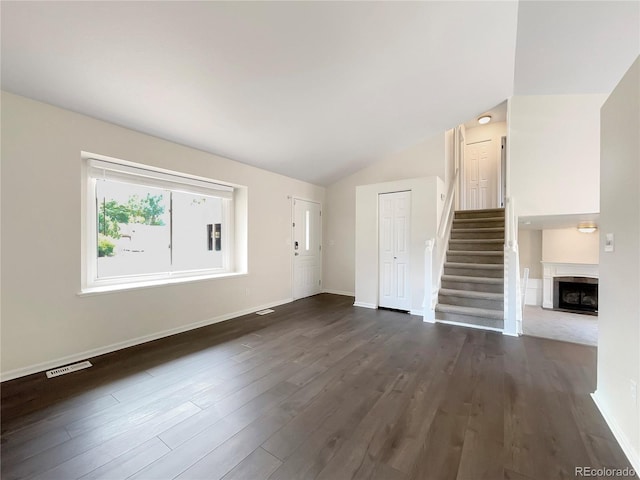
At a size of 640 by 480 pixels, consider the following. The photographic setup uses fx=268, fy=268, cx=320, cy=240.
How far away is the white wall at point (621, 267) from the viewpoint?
1.52 m

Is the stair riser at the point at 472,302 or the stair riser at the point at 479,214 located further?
the stair riser at the point at 479,214

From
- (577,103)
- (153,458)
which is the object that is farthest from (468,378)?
(577,103)

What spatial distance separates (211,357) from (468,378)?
2.52 meters

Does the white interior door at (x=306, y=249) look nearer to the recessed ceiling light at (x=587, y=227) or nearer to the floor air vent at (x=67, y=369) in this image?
the floor air vent at (x=67, y=369)

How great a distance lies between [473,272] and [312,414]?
387 cm

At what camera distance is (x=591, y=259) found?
5223mm

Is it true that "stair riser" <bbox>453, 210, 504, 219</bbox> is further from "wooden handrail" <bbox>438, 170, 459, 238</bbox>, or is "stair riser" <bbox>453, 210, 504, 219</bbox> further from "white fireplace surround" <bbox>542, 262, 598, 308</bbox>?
"white fireplace surround" <bbox>542, 262, 598, 308</bbox>

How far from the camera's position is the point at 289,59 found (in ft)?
8.33

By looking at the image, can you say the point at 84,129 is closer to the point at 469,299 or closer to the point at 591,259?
the point at 469,299

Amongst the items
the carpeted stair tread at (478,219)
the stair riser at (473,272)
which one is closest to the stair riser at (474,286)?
the stair riser at (473,272)

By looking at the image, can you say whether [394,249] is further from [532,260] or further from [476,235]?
[532,260]

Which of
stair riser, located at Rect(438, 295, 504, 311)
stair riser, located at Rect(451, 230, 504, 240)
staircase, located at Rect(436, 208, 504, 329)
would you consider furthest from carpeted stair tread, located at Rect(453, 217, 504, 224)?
stair riser, located at Rect(438, 295, 504, 311)

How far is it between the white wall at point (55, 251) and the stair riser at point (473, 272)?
4307mm

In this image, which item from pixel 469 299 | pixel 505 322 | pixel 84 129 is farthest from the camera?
pixel 469 299
